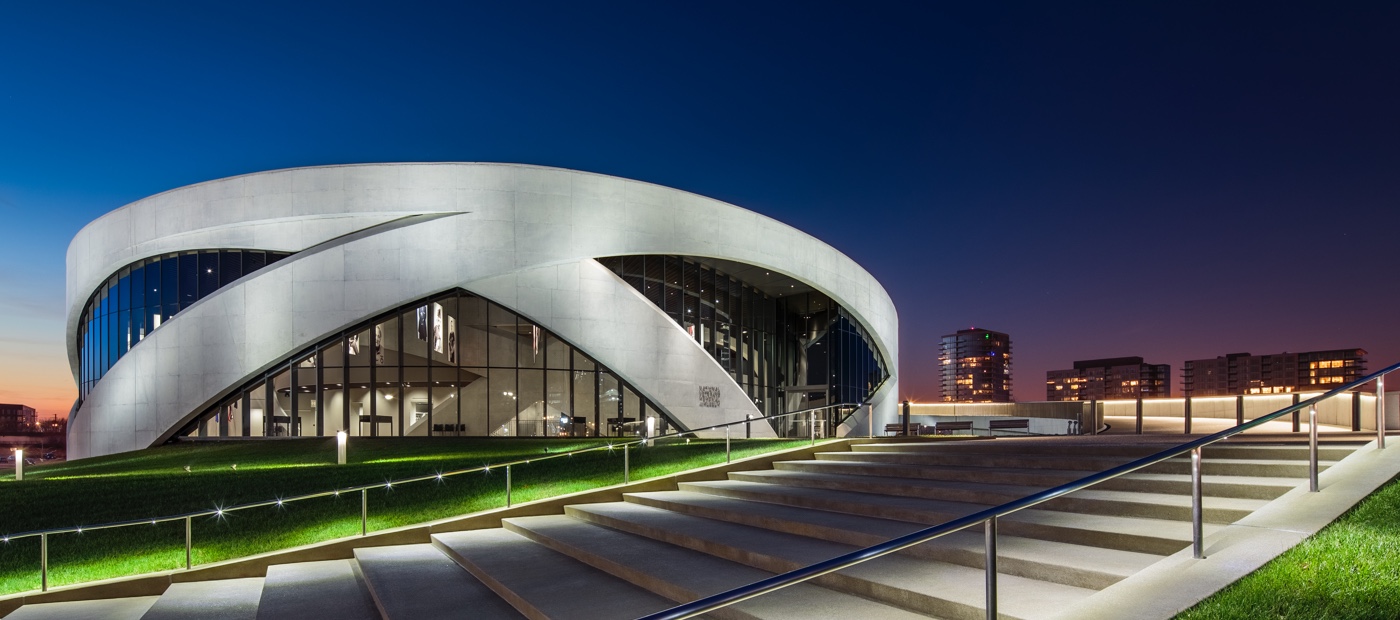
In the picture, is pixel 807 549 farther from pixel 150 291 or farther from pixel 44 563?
pixel 150 291

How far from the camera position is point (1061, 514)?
24.1 ft

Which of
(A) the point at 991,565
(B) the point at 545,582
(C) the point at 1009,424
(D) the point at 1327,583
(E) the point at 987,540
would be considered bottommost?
(C) the point at 1009,424

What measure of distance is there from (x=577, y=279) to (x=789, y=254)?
9758 mm

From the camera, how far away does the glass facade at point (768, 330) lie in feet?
96.1

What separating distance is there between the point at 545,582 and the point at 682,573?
150 centimetres

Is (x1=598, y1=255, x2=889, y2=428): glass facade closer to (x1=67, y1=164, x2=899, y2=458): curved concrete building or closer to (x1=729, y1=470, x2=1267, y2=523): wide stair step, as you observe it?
(x1=67, y1=164, x2=899, y2=458): curved concrete building

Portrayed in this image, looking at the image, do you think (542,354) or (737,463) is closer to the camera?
(737,463)

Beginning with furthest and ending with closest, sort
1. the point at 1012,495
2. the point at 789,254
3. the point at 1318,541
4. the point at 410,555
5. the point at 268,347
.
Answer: the point at 789,254, the point at 268,347, the point at 410,555, the point at 1012,495, the point at 1318,541

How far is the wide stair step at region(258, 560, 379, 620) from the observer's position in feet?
26.9

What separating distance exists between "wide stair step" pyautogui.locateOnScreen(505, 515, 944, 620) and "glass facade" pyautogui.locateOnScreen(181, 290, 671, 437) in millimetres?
15500

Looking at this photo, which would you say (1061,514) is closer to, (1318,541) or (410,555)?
(1318,541)

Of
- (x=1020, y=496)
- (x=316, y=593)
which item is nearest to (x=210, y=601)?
(x=316, y=593)

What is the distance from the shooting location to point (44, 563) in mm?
10391

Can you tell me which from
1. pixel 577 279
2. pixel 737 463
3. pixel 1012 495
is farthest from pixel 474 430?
pixel 1012 495
